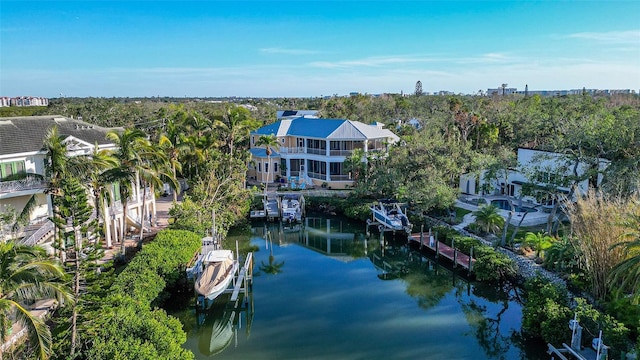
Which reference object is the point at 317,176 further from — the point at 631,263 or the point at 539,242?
the point at 631,263

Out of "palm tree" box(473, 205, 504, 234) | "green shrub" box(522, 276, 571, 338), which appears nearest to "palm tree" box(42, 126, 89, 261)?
"green shrub" box(522, 276, 571, 338)

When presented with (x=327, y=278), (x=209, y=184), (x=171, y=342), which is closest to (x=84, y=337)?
(x=171, y=342)

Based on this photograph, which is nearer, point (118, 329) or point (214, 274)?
point (118, 329)

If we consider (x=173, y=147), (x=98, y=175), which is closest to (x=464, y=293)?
(x=98, y=175)

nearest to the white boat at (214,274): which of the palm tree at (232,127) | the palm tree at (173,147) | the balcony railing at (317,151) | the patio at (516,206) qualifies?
the palm tree at (173,147)

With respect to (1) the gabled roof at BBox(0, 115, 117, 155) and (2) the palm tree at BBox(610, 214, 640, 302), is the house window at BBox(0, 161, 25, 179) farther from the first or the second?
(2) the palm tree at BBox(610, 214, 640, 302)

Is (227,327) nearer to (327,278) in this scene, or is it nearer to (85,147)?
(327,278)
